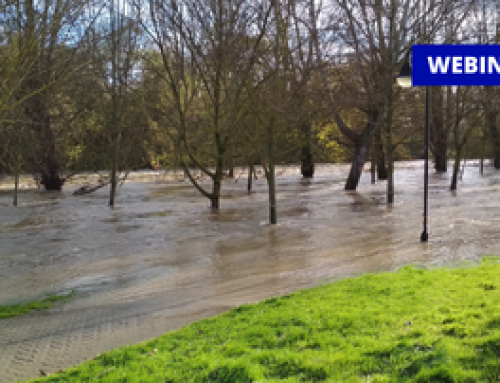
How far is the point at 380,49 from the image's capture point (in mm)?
19172

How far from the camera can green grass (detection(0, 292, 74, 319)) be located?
7.21 metres

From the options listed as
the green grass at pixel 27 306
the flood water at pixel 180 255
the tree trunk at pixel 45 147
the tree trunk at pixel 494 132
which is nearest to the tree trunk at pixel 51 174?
the tree trunk at pixel 45 147

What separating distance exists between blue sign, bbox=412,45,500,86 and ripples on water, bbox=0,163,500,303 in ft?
10.6

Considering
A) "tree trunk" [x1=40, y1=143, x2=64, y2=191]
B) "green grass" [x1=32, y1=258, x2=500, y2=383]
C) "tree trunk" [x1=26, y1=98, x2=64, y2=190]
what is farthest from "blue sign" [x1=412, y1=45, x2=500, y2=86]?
"tree trunk" [x1=40, y1=143, x2=64, y2=191]

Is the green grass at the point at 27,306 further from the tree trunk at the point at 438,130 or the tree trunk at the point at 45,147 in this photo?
the tree trunk at the point at 438,130

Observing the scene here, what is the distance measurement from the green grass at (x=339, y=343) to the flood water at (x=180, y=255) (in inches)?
40.4

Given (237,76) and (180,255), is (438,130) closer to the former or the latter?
(237,76)

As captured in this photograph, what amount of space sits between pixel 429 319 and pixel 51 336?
4411mm

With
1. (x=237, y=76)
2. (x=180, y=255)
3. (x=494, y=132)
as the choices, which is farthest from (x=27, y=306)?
(x=494, y=132)

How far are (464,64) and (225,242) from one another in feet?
24.5

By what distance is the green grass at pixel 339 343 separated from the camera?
3.77 m

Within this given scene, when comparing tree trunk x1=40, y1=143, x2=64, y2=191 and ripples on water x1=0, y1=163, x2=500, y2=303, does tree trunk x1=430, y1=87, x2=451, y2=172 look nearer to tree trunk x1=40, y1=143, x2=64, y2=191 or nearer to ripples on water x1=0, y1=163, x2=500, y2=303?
ripples on water x1=0, y1=163, x2=500, y2=303

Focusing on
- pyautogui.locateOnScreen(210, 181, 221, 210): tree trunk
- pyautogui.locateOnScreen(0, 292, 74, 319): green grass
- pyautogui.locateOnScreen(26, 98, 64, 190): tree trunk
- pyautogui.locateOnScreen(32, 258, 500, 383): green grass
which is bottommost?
pyautogui.locateOnScreen(0, 292, 74, 319): green grass

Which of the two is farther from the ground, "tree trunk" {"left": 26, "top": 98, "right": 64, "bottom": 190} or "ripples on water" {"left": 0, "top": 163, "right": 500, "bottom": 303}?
"tree trunk" {"left": 26, "top": 98, "right": 64, "bottom": 190}
